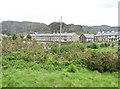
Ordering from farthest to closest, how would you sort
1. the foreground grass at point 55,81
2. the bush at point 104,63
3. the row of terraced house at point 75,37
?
the row of terraced house at point 75,37, the bush at point 104,63, the foreground grass at point 55,81

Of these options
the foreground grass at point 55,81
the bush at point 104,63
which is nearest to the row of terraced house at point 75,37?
the bush at point 104,63

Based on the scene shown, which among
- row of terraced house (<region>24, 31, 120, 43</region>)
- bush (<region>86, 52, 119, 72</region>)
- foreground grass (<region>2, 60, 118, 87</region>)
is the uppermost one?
row of terraced house (<region>24, 31, 120, 43</region>)

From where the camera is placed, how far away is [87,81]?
26.6 ft

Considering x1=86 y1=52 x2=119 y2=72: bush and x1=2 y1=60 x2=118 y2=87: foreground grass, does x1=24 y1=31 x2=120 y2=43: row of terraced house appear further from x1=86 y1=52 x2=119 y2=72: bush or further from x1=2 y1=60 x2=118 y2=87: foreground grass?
x1=2 y1=60 x2=118 y2=87: foreground grass

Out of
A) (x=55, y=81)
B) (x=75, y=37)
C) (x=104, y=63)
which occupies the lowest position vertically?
(x=55, y=81)

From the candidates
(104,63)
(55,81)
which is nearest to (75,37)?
(104,63)

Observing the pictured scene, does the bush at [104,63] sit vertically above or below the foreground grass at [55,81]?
above

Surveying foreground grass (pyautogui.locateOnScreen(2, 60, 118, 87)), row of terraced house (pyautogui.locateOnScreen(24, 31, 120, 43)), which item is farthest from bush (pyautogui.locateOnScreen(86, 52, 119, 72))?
row of terraced house (pyautogui.locateOnScreen(24, 31, 120, 43))

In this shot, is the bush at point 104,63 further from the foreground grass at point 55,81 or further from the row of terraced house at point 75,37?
the row of terraced house at point 75,37

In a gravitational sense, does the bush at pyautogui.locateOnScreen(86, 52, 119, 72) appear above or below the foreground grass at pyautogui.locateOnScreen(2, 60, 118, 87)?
above

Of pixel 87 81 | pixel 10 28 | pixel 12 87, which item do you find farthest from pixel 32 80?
pixel 10 28

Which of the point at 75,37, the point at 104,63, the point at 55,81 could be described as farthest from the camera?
the point at 75,37

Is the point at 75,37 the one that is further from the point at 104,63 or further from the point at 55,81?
the point at 55,81

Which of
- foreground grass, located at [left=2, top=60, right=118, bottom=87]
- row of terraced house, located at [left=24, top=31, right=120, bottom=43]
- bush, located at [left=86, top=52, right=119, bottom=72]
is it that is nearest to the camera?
foreground grass, located at [left=2, top=60, right=118, bottom=87]
